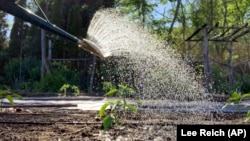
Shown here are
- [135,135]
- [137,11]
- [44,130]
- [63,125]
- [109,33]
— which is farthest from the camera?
[137,11]

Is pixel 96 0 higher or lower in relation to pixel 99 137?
higher

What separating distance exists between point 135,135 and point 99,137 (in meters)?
0.25

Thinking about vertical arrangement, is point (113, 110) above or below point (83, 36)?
below

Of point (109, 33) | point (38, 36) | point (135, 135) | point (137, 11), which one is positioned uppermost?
point (137, 11)

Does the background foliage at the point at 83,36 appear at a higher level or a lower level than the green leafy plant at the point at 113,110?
higher

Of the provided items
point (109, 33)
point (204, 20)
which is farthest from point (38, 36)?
point (109, 33)

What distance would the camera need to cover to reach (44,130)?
9.68 feet

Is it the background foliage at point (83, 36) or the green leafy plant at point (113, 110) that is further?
the background foliage at point (83, 36)

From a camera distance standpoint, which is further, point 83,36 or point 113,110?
point 83,36

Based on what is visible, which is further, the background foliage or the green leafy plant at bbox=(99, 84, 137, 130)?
the background foliage

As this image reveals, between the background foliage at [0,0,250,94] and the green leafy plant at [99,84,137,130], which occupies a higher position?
the background foliage at [0,0,250,94]

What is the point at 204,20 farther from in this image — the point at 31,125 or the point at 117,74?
the point at 31,125

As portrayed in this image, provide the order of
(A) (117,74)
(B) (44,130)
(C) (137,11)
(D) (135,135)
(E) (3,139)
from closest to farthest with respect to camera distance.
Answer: (E) (3,139) → (D) (135,135) → (B) (44,130) → (A) (117,74) → (C) (137,11)

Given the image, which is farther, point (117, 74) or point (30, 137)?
point (117, 74)
